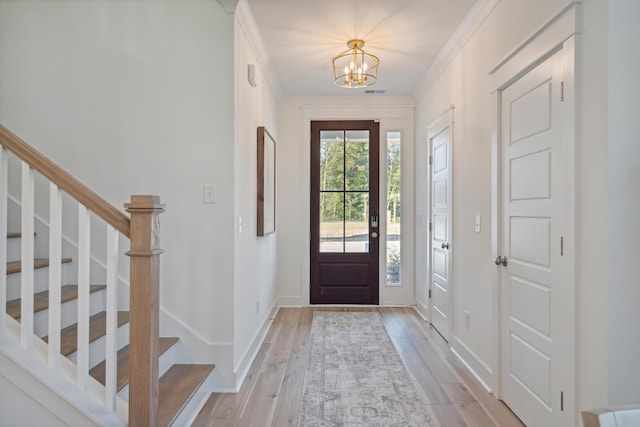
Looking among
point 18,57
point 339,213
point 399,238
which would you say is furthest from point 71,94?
point 399,238

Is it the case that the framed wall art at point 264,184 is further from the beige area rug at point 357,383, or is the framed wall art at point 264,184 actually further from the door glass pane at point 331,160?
the beige area rug at point 357,383

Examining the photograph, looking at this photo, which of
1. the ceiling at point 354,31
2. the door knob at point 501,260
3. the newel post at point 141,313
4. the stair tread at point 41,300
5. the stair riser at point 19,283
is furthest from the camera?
the ceiling at point 354,31

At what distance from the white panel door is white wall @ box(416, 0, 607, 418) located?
10cm

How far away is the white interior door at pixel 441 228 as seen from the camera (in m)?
3.34

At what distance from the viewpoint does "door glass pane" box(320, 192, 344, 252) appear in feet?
15.3

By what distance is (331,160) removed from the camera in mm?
4680

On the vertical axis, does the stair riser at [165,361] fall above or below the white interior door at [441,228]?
below

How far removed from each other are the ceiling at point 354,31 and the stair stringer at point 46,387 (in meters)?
2.40

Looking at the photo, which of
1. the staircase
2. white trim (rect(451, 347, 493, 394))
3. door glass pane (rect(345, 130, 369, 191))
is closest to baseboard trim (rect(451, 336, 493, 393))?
white trim (rect(451, 347, 493, 394))

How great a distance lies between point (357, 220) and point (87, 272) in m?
3.46

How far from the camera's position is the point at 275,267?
14.7 feet

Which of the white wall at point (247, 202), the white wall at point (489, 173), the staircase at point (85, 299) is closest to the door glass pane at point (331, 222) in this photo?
the white wall at point (489, 173)

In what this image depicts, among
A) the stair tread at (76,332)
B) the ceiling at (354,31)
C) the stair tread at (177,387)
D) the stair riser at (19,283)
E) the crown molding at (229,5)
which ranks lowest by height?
the stair tread at (177,387)

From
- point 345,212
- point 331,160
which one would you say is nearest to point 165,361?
point 345,212
